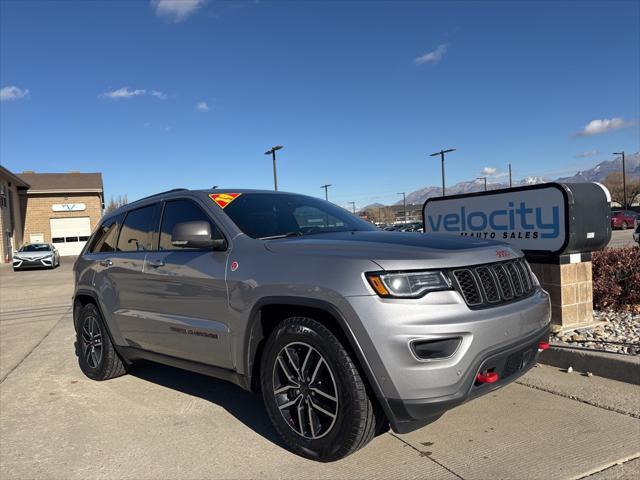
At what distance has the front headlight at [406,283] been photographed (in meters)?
2.72

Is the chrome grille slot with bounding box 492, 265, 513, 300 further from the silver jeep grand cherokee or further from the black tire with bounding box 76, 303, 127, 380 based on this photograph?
the black tire with bounding box 76, 303, 127, 380

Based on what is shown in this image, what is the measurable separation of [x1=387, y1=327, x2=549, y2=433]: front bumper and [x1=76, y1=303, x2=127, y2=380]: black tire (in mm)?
3261

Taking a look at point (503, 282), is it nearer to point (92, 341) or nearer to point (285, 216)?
point (285, 216)

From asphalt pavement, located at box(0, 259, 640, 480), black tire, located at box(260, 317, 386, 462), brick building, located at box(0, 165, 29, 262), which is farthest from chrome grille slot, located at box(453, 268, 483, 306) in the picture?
Answer: brick building, located at box(0, 165, 29, 262)

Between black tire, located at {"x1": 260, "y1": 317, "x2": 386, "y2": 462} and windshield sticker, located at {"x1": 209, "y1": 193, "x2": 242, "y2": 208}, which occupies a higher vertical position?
windshield sticker, located at {"x1": 209, "y1": 193, "x2": 242, "y2": 208}

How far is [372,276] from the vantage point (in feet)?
9.03

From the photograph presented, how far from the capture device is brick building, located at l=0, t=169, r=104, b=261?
144ft

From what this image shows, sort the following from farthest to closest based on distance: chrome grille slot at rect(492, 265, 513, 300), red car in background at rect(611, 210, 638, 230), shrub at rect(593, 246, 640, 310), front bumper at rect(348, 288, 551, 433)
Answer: red car in background at rect(611, 210, 638, 230) < shrub at rect(593, 246, 640, 310) < chrome grille slot at rect(492, 265, 513, 300) < front bumper at rect(348, 288, 551, 433)

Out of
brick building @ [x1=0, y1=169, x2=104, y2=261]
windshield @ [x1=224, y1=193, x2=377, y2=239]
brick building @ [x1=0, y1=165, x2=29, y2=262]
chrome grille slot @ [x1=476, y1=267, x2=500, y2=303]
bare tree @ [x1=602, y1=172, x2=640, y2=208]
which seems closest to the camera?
chrome grille slot @ [x1=476, y1=267, x2=500, y2=303]

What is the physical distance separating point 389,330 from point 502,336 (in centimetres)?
71

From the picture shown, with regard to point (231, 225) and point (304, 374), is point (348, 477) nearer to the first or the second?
point (304, 374)

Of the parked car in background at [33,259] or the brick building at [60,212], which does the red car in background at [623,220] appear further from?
the brick building at [60,212]

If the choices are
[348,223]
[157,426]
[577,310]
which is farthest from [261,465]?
[577,310]

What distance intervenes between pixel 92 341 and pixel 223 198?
93.7 inches
